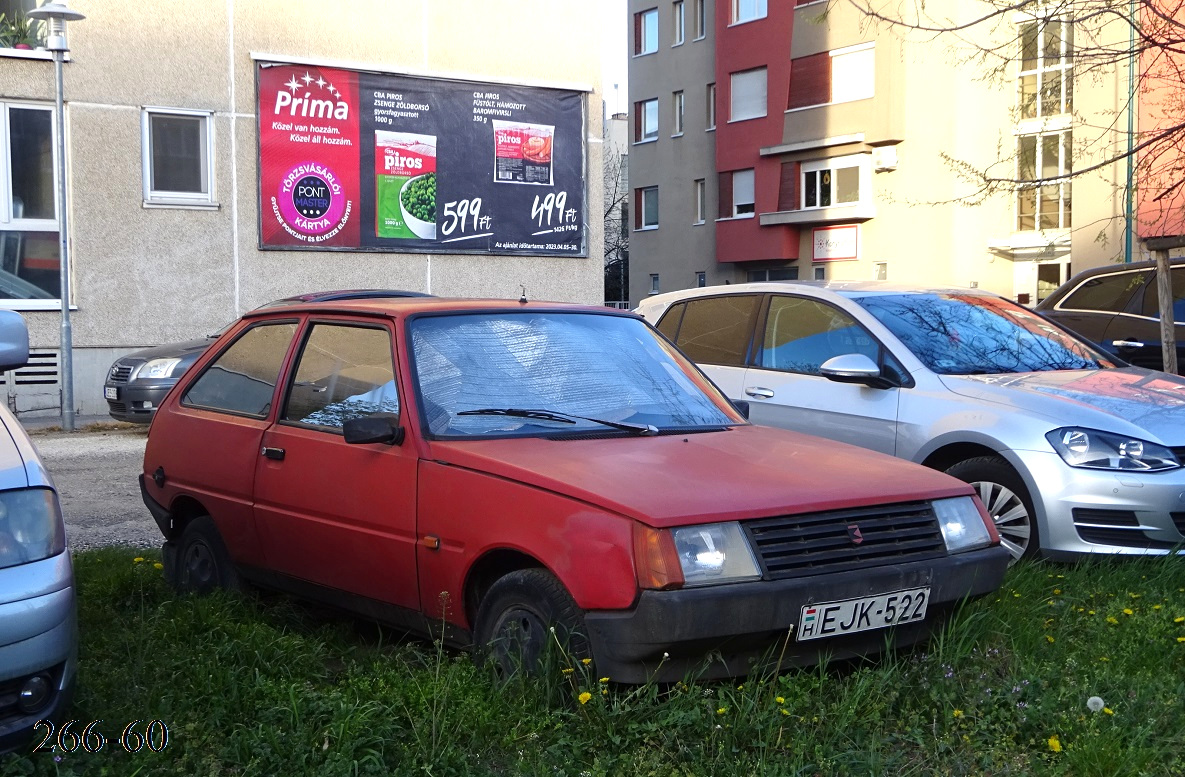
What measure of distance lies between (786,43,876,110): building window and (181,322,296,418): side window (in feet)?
116

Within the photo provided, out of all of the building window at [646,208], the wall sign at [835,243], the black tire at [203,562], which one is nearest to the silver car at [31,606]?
the black tire at [203,562]

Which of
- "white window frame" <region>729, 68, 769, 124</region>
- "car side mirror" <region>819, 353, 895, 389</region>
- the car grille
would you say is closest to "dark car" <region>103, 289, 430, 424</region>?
"car side mirror" <region>819, 353, 895, 389</region>

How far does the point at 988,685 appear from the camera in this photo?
164 inches

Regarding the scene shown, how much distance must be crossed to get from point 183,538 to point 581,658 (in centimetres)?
276

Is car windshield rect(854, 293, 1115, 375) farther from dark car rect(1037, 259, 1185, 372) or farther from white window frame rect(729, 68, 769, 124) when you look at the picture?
white window frame rect(729, 68, 769, 124)

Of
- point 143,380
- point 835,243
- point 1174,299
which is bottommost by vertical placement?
point 143,380

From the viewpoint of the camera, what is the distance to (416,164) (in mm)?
19312

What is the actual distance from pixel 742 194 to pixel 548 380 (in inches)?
1582

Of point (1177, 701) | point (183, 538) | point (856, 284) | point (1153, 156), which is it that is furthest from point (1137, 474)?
point (183, 538)

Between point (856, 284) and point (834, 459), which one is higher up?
point (856, 284)

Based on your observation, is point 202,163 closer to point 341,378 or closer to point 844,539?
point 341,378

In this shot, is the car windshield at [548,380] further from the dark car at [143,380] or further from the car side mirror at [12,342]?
the dark car at [143,380]

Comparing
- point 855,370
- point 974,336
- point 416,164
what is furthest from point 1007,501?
point 416,164

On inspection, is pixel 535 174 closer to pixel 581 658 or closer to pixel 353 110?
pixel 353 110
